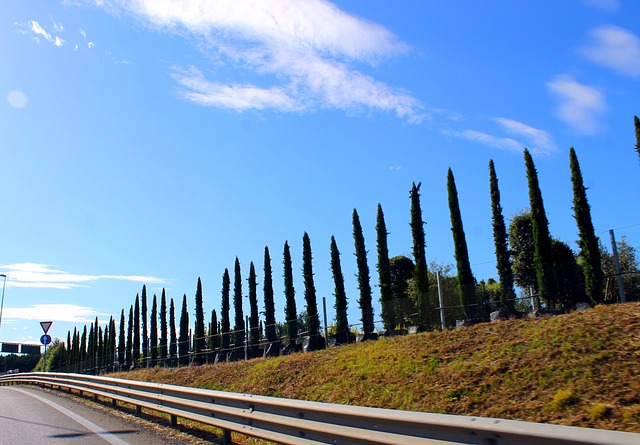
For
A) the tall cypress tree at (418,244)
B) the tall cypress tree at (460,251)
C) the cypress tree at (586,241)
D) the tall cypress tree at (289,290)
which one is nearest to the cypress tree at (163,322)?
the tall cypress tree at (289,290)

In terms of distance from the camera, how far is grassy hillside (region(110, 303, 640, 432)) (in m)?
7.56

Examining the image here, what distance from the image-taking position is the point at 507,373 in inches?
376

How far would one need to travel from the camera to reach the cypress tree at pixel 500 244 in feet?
74.6

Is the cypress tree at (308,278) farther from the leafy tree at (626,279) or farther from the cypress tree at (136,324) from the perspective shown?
the cypress tree at (136,324)

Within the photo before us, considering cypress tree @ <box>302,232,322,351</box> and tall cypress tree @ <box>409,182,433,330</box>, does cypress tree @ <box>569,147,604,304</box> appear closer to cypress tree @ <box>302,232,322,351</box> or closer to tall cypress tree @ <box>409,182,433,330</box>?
tall cypress tree @ <box>409,182,433,330</box>

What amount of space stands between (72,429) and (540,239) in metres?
17.8

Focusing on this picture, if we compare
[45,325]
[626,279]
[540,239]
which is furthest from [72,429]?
[45,325]

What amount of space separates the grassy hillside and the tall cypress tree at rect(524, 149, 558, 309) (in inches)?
224

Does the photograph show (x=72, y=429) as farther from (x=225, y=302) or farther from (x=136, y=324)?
(x=136, y=324)

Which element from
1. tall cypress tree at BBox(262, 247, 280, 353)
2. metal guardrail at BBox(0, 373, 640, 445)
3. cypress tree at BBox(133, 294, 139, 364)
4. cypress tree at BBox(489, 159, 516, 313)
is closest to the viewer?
metal guardrail at BBox(0, 373, 640, 445)

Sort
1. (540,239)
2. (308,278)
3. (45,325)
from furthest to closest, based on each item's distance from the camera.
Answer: (308,278)
(45,325)
(540,239)

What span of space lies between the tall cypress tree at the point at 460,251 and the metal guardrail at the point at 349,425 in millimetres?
13507

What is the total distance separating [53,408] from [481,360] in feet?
39.2

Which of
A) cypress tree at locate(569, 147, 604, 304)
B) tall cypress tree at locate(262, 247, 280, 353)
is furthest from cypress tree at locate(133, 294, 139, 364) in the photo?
cypress tree at locate(569, 147, 604, 304)
